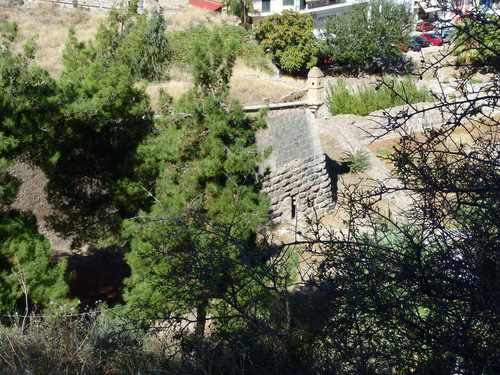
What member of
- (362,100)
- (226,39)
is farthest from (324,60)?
(226,39)

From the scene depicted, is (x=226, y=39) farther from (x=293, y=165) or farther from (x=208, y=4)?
(x=293, y=165)

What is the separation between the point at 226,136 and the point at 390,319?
18.9ft

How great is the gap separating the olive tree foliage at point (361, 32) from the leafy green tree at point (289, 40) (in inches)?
82.2

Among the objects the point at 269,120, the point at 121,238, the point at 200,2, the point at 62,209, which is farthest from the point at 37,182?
the point at 200,2

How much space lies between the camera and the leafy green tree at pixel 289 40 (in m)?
27.3

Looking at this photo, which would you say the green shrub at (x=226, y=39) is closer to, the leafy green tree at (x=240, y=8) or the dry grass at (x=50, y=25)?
the leafy green tree at (x=240, y=8)

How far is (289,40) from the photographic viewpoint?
27.3m

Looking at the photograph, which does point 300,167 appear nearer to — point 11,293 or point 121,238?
point 121,238

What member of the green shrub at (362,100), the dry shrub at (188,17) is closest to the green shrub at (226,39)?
the dry shrub at (188,17)

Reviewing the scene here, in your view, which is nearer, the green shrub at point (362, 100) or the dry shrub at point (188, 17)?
the green shrub at point (362, 100)

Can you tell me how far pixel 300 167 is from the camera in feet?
44.3

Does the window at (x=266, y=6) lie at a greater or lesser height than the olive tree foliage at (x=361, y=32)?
greater

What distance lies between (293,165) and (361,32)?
62.3ft

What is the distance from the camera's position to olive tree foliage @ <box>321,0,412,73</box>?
28875 mm
